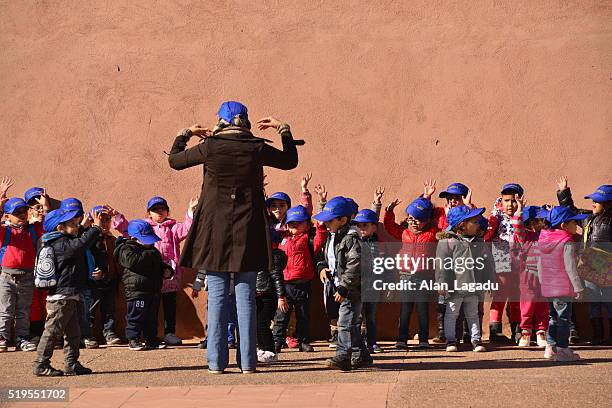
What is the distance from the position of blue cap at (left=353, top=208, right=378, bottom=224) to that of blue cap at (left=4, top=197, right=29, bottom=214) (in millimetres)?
3518

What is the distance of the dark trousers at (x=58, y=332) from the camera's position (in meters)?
9.32

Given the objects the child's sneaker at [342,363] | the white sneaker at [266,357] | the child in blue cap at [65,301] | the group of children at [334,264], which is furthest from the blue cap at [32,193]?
the child's sneaker at [342,363]

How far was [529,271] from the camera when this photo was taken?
449 inches

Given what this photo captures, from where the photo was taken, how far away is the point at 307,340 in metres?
11.0

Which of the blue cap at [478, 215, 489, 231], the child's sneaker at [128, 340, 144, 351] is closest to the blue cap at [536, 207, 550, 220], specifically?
the blue cap at [478, 215, 489, 231]

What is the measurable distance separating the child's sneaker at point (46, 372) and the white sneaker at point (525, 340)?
15.3 feet

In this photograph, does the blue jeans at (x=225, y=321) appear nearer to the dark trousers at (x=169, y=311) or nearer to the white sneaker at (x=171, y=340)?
the white sneaker at (x=171, y=340)

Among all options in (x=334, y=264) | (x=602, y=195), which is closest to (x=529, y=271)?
(x=602, y=195)

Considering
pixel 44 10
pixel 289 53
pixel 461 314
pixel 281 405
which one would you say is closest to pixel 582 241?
pixel 461 314

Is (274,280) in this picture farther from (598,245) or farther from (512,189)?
(598,245)

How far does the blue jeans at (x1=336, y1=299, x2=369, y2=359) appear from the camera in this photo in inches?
369

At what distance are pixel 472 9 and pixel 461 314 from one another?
3423 millimetres

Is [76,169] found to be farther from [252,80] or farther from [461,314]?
[461,314]

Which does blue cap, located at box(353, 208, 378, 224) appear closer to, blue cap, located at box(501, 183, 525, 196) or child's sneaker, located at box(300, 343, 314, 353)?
child's sneaker, located at box(300, 343, 314, 353)
